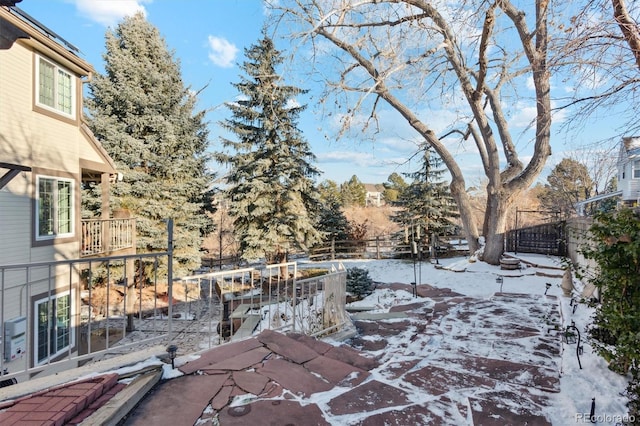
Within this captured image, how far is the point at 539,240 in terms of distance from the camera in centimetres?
1135

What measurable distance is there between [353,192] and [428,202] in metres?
18.4

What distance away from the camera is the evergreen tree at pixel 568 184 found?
20.6 m

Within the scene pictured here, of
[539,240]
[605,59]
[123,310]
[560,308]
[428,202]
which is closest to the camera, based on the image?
[605,59]

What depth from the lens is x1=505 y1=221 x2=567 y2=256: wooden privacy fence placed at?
10758mm

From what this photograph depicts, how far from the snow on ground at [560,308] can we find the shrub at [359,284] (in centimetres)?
27

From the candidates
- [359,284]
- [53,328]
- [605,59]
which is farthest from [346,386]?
[53,328]

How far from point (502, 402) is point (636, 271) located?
4.21ft

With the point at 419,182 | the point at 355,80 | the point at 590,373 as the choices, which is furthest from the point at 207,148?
the point at 590,373

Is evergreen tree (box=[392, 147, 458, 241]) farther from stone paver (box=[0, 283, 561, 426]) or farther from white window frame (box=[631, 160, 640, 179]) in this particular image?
stone paver (box=[0, 283, 561, 426])

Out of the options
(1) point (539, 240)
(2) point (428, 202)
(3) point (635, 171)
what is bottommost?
(1) point (539, 240)

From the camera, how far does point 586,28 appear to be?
3.27 meters

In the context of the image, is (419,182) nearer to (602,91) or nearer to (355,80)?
(355,80)

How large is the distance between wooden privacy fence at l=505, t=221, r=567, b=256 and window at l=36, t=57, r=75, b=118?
14113 mm

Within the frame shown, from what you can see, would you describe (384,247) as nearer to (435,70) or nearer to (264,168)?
(264,168)
